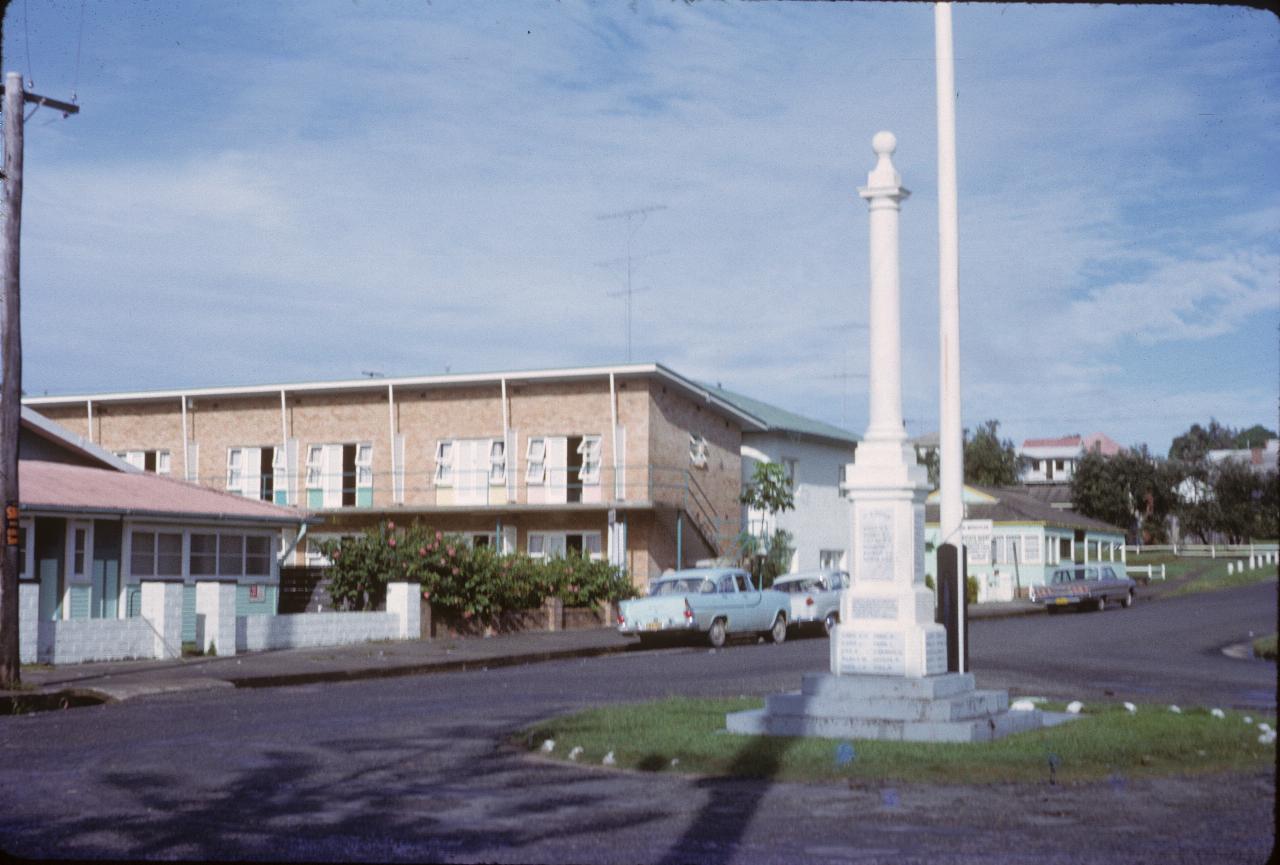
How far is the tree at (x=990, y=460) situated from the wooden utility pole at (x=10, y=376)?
76.4 meters

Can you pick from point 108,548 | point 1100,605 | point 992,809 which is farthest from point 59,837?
point 1100,605

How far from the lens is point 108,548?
26844 mm

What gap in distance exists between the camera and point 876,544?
13.1 metres

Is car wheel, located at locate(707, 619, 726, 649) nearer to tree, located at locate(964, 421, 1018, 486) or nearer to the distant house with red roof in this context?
tree, located at locate(964, 421, 1018, 486)

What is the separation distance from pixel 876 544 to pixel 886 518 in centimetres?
26

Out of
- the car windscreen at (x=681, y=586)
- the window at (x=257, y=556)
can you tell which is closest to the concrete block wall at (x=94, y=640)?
the window at (x=257, y=556)

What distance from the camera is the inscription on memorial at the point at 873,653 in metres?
12.7

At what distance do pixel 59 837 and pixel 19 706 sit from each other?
33.6 feet

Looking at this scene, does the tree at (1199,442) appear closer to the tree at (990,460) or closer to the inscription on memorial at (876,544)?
the tree at (990,460)

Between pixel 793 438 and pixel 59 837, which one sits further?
pixel 793 438

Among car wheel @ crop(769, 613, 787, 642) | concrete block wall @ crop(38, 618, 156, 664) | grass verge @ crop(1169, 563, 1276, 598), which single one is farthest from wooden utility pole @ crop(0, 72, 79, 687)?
grass verge @ crop(1169, 563, 1276, 598)

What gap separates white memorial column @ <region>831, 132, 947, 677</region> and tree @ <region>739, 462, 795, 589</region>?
3175 cm

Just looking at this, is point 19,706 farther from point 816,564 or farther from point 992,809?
point 816,564

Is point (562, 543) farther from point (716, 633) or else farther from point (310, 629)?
point (310, 629)
